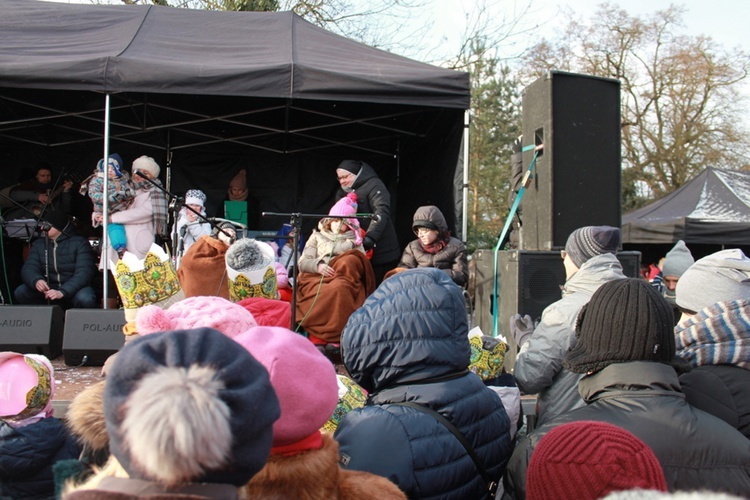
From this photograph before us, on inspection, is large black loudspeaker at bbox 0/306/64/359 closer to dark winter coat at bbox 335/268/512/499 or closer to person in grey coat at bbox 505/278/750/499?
dark winter coat at bbox 335/268/512/499

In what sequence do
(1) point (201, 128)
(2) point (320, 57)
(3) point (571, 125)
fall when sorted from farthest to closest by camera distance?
(1) point (201, 128) → (2) point (320, 57) → (3) point (571, 125)

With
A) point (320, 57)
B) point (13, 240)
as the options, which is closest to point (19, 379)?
point (320, 57)

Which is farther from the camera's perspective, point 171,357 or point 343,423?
point 343,423

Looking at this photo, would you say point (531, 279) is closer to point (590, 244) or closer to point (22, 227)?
point (590, 244)

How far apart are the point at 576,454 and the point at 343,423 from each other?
2.21ft

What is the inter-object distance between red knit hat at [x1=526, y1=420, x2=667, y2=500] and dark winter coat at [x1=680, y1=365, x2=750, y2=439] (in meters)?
0.89

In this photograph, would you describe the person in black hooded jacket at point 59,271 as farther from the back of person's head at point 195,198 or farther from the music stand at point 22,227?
the back of person's head at point 195,198

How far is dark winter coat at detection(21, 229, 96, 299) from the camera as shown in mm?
5598

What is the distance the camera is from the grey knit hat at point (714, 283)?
234 centimetres

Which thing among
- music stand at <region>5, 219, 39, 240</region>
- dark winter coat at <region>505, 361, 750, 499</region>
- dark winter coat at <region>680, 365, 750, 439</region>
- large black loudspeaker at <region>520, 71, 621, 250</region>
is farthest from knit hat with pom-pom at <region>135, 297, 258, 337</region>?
music stand at <region>5, 219, 39, 240</region>

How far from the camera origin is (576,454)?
1.19 metres

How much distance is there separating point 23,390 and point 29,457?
9.4 inches

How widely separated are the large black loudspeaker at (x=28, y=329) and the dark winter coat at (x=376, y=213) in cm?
255

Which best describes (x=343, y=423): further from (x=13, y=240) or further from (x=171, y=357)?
(x=13, y=240)
